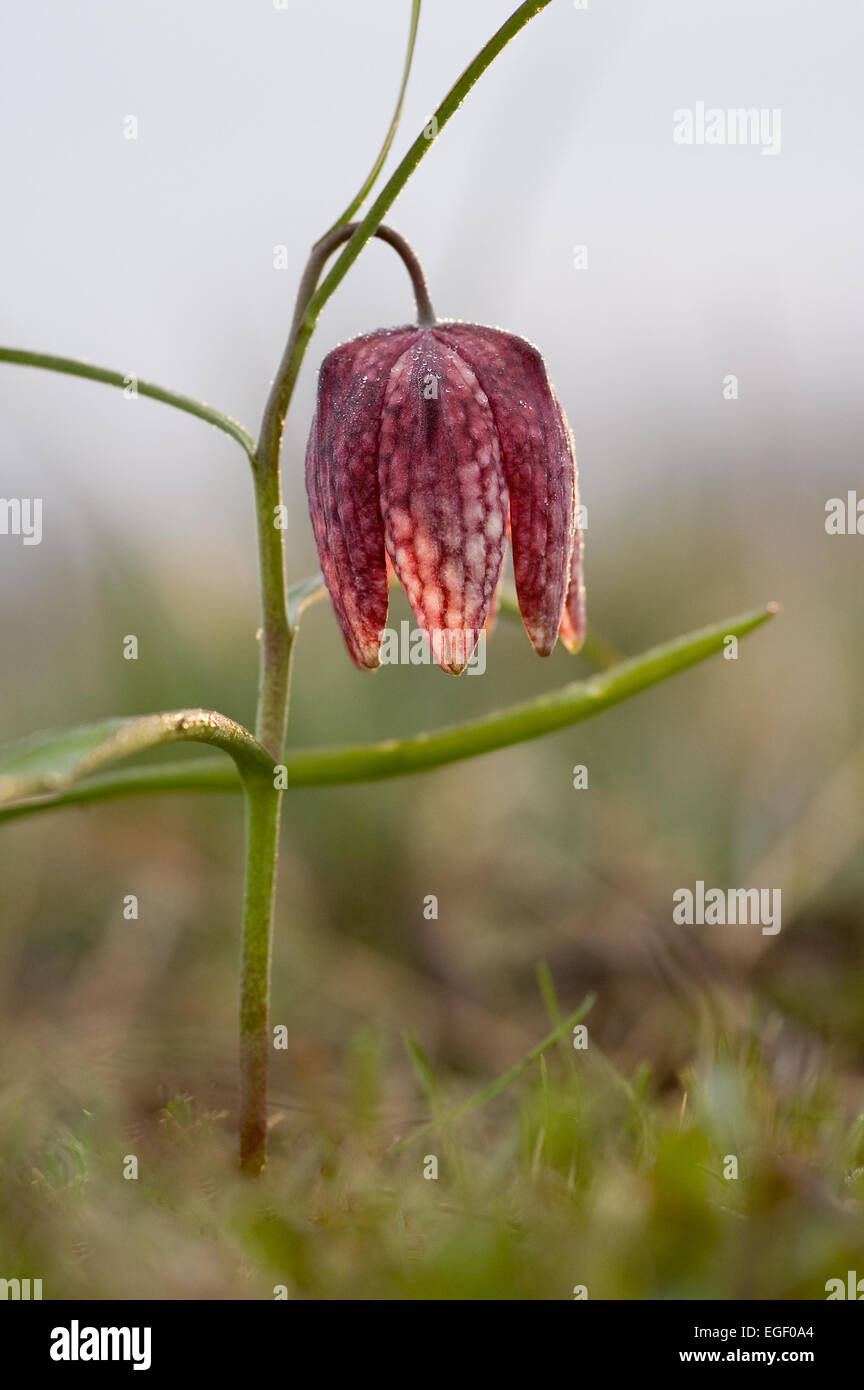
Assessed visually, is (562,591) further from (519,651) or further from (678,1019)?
(519,651)

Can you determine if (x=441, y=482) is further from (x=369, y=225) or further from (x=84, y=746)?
(x=84, y=746)

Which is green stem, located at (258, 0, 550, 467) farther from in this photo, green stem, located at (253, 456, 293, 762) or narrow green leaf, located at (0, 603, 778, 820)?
narrow green leaf, located at (0, 603, 778, 820)

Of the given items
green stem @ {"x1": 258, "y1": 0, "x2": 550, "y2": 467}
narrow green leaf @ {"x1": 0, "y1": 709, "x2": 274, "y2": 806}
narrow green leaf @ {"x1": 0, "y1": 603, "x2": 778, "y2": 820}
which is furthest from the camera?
narrow green leaf @ {"x1": 0, "y1": 603, "x2": 778, "y2": 820}

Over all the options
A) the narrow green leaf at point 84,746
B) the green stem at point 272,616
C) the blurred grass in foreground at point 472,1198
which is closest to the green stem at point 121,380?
the green stem at point 272,616

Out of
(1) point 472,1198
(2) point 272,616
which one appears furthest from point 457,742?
(1) point 472,1198

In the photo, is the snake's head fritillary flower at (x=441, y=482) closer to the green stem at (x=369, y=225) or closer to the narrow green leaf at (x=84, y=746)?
the green stem at (x=369, y=225)

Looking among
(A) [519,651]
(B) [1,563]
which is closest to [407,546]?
(A) [519,651]

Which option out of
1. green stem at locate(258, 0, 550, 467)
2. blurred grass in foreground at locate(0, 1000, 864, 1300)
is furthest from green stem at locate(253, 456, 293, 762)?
blurred grass in foreground at locate(0, 1000, 864, 1300)
